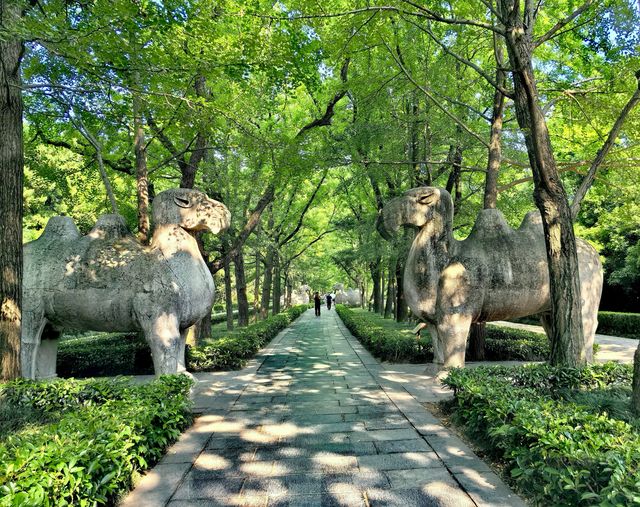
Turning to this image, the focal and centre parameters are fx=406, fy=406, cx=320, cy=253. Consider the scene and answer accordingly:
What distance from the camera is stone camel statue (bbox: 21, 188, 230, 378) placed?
259 inches

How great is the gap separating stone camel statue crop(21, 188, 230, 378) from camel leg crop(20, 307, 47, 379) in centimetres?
1

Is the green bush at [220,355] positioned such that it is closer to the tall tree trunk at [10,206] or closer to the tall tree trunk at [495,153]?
the tall tree trunk at [10,206]

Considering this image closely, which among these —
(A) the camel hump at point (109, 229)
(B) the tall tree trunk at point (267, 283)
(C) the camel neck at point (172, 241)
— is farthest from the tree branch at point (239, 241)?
(B) the tall tree trunk at point (267, 283)

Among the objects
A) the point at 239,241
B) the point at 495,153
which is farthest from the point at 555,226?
the point at 239,241

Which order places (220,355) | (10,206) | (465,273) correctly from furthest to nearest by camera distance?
(220,355)
(465,273)
(10,206)

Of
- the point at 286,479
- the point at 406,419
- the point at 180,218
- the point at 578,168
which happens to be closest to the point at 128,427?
the point at 286,479

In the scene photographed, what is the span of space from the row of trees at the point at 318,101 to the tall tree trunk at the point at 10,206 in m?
0.02

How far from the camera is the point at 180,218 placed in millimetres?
7039

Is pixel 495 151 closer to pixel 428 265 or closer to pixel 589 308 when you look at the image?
pixel 428 265

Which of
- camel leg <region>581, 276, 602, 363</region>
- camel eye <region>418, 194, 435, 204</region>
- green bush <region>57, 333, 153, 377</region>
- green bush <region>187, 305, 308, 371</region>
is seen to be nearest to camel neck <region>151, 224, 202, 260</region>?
green bush <region>187, 305, 308, 371</region>

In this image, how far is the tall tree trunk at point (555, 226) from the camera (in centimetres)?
552

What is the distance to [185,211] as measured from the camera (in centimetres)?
706

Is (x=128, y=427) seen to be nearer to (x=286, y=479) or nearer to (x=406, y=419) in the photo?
(x=286, y=479)

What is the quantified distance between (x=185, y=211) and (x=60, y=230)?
2275 mm
